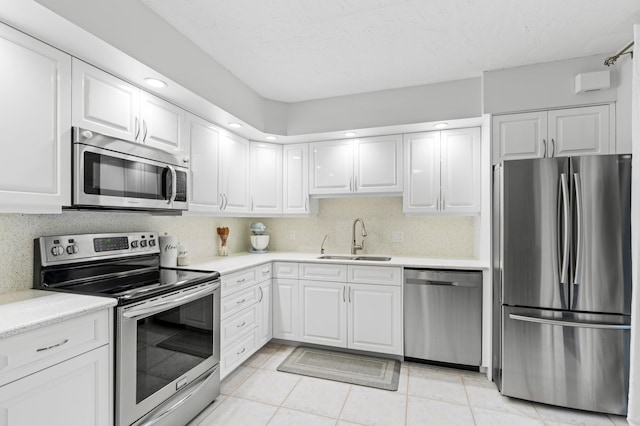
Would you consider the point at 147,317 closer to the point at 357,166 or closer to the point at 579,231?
the point at 357,166

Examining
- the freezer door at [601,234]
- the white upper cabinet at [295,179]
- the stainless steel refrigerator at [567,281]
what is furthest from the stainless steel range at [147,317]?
the freezer door at [601,234]

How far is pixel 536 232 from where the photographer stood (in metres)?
2.22

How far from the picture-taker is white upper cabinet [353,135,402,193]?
3.18 meters

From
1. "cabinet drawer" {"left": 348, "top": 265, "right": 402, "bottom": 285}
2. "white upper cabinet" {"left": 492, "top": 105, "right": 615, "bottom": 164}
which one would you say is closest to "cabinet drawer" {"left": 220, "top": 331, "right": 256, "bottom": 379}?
"cabinet drawer" {"left": 348, "top": 265, "right": 402, "bottom": 285}

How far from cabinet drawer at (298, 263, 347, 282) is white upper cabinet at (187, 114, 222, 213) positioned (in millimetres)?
1022

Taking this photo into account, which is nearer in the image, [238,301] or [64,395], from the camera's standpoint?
[64,395]

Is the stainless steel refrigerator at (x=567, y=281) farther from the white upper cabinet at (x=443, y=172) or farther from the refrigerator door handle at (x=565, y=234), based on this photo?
the white upper cabinet at (x=443, y=172)

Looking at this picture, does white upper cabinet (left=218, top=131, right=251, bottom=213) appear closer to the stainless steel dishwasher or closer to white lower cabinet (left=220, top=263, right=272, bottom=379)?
white lower cabinet (left=220, top=263, right=272, bottom=379)

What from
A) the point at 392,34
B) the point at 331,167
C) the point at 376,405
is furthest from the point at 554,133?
the point at 376,405

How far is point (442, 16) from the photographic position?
6.36ft

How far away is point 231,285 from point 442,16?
2.40m

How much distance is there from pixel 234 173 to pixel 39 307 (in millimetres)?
1926

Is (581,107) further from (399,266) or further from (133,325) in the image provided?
(133,325)

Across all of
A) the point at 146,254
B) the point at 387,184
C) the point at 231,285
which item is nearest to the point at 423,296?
the point at 387,184
